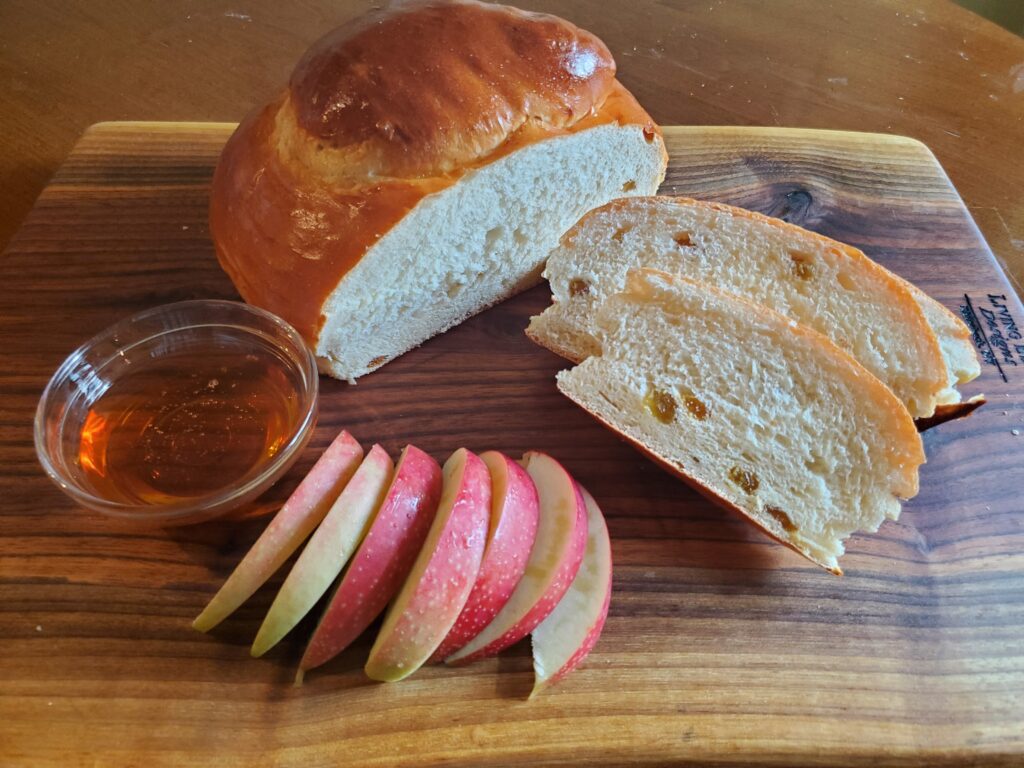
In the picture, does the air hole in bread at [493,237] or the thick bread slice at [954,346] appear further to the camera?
the air hole in bread at [493,237]

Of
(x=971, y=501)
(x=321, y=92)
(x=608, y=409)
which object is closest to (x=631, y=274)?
(x=608, y=409)

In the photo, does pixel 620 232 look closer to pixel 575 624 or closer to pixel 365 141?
pixel 365 141

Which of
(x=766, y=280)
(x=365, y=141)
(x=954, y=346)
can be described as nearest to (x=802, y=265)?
(x=766, y=280)

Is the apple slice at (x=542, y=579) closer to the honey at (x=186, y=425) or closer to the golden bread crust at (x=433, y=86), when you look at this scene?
the honey at (x=186, y=425)

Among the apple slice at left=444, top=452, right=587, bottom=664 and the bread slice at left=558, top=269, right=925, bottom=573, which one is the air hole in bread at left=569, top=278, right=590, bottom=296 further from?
the apple slice at left=444, top=452, right=587, bottom=664

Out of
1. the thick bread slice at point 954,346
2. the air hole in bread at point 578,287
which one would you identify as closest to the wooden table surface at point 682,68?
the thick bread slice at point 954,346

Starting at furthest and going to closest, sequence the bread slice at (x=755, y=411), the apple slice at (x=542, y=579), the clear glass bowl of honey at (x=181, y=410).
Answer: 1. the clear glass bowl of honey at (x=181, y=410)
2. the bread slice at (x=755, y=411)
3. the apple slice at (x=542, y=579)
